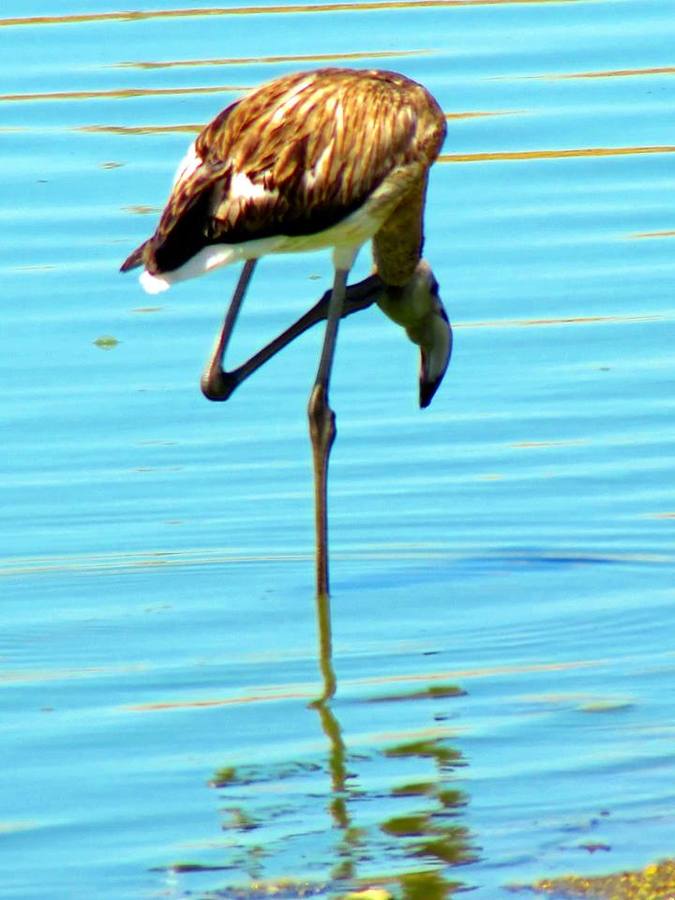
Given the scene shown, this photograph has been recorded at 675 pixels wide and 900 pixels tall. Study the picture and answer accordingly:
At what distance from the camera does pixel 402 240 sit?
8227 millimetres

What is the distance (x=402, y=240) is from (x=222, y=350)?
0.70m

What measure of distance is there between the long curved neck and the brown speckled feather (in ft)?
0.41

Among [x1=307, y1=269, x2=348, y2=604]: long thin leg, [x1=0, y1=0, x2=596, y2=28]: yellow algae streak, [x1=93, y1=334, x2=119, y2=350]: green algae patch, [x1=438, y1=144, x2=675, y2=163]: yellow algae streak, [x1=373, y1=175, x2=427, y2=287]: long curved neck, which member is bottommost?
[x1=0, y1=0, x2=596, y2=28]: yellow algae streak

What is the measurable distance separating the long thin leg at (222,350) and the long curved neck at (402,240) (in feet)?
1.54

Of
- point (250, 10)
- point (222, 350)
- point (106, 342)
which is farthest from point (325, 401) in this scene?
point (250, 10)

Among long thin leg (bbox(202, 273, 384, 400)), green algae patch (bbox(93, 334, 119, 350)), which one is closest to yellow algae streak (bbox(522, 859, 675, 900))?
long thin leg (bbox(202, 273, 384, 400))

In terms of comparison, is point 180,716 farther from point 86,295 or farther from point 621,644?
point 86,295

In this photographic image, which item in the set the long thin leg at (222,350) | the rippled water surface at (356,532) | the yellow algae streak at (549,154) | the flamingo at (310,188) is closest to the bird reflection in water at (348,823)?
the rippled water surface at (356,532)

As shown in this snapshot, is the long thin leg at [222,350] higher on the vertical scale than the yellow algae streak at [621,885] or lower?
lower

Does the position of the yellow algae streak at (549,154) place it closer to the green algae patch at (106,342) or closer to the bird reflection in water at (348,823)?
the green algae patch at (106,342)

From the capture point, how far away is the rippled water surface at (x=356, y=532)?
579cm

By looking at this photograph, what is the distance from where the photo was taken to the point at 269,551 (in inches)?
310

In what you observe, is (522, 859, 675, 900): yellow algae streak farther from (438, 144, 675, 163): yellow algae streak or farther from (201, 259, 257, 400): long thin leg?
(438, 144, 675, 163): yellow algae streak

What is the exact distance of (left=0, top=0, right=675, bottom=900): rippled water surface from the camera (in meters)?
5.79
